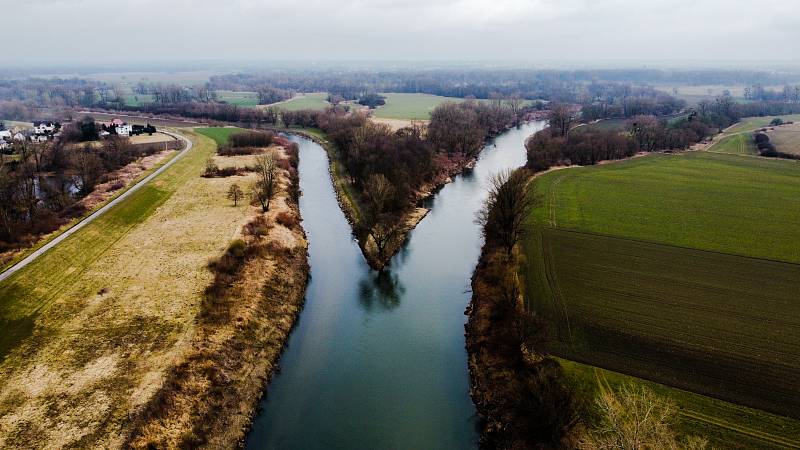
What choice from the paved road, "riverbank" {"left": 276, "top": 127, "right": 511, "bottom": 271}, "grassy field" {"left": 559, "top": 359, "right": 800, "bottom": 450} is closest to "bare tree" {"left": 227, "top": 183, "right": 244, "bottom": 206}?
the paved road

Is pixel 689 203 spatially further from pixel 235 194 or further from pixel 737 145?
pixel 235 194

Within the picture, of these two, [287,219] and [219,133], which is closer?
[287,219]

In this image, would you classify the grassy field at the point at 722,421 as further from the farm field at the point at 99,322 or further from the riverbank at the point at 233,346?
the farm field at the point at 99,322

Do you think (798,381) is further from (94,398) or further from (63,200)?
(63,200)

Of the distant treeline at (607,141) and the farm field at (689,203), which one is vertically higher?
the distant treeline at (607,141)

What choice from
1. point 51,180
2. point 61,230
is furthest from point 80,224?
point 51,180

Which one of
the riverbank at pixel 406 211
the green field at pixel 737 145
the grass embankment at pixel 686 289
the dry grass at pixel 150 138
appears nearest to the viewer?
the grass embankment at pixel 686 289

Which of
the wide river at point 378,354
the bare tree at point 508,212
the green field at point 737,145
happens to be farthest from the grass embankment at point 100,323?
the green field at point 737,145
